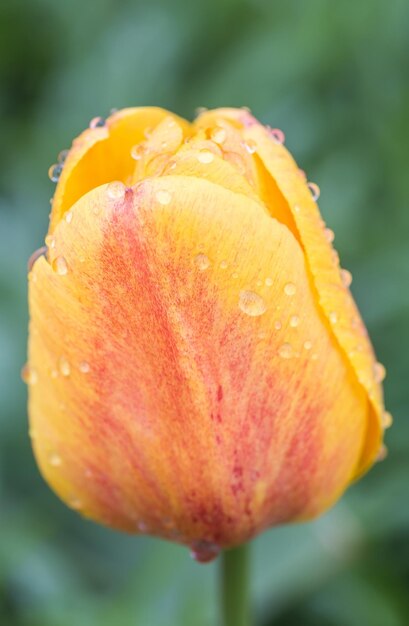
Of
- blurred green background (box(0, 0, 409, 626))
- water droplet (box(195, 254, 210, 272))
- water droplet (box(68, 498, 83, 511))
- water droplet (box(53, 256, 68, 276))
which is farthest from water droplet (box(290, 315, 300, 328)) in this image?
blurred green background (box(0, 0, 409, 626))

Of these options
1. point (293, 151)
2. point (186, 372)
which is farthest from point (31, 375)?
point (293, 151)

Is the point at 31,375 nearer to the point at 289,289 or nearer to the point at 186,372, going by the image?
the point at 186,372

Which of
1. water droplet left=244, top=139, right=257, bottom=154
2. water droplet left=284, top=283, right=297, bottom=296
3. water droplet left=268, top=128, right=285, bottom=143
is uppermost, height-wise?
water droplet left=244, top=139, right=257, bottom=154

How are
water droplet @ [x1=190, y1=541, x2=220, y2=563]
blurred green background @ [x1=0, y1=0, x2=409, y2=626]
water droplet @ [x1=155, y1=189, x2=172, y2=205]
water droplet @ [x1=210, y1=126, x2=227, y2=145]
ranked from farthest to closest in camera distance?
blurred green background @ [x1=0, y1=0, x2=409, y2=626]
water droplet @ [x1=190, y1=541, x2=220, y2=563]
water droplet @ [x1=210, y1=126, x2=227, y2=145]
water droplet @ [x1=155, y1=189, x2=172, y2=205]

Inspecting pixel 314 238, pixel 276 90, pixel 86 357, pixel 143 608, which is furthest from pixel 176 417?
pixel 276 90

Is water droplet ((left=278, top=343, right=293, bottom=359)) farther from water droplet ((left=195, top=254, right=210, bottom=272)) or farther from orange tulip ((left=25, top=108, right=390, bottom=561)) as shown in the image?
water droplet ((left=195, top=254, right=210, bottom=272))

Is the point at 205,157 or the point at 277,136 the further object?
the point at 277,136

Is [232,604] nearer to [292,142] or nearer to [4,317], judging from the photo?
[4,317]

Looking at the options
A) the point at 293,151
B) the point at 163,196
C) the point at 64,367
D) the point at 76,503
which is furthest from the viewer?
the point at 293,151
